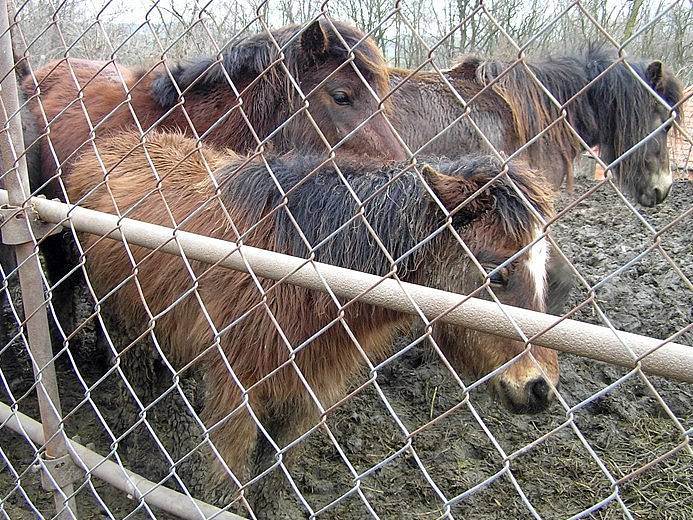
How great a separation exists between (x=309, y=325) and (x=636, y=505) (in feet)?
6.87

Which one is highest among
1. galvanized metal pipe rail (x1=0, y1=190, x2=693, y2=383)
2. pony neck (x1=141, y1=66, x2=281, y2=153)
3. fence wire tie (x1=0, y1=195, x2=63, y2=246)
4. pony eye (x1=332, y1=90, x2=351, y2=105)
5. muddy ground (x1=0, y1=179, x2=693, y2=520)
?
pony neck (x1=141, y1=66, x2=281, y2=153)

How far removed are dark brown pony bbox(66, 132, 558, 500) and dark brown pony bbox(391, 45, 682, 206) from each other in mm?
2501

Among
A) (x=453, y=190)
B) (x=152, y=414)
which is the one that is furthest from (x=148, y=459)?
(x=453, y=190)

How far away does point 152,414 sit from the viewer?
3646mm

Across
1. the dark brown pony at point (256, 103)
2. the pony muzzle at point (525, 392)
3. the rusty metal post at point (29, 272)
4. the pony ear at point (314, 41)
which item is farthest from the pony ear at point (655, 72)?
the rusty metal post at point (29, 272)

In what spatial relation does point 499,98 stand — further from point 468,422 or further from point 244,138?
point 468,422

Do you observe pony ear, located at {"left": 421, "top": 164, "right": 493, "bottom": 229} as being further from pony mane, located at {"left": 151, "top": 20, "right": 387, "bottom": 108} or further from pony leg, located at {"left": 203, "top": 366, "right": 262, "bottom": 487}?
pony mane, located at {"left": 151, "top": 20, "right": 387, "bottom": 108}

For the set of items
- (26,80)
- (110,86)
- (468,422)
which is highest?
(26,80)

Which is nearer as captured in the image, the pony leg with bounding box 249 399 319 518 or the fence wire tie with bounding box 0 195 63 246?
the fence wire tie with bounding box 0 195 63 246

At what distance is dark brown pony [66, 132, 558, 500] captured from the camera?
2215 millimetres

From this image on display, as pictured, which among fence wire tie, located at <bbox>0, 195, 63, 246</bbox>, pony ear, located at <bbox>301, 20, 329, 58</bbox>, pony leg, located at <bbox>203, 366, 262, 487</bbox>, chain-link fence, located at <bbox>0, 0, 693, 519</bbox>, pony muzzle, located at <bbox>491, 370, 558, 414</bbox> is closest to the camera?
chain-link fence, located at <bbox>0, 0, 693, 519</bbox>

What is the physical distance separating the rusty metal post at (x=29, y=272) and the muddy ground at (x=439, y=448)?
57 cm

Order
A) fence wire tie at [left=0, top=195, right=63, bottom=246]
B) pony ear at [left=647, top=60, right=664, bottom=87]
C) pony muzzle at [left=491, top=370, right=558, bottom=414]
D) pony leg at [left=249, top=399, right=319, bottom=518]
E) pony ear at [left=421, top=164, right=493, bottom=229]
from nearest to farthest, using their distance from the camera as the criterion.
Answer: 1. fence wire tie at [left=0, top=195, right=63, bottom=246]
2. pony ear at [left=421, top=164, right=493, bottom=229]
3. pony muzzle at [left=491, top=370, right=558, bottom=414]
4. pony leg at [left=249, top=399, right=319, bottom=518]
5. pony ear at [left=647, top=60, right=664, bottom=87]

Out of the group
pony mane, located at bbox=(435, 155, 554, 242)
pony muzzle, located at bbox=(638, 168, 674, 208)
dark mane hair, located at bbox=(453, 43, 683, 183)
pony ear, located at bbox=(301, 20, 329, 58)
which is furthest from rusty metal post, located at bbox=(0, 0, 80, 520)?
pony muzzle, located at bbox=(638, 168, 674, 208)
